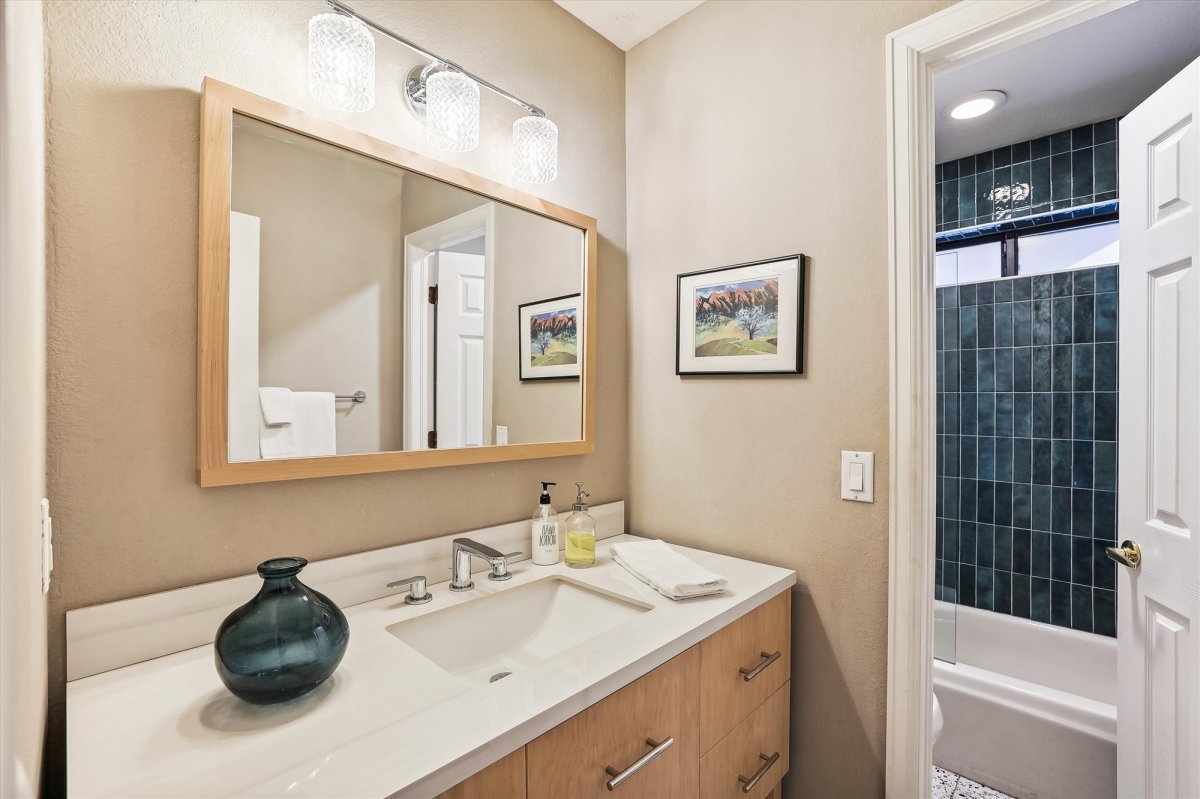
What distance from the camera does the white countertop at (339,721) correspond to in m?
0.64

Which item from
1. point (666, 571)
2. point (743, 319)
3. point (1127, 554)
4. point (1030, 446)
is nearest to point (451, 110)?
point (743, 319)

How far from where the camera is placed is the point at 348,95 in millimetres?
1106

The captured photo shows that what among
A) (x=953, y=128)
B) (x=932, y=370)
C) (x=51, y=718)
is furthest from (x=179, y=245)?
(x=953, y=128)

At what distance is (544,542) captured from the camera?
1.43 m

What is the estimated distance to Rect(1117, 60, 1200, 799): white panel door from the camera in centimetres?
129

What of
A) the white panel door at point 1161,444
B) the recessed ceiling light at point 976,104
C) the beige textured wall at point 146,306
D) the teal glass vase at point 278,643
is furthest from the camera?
the recessed ceiling light at point 976,104

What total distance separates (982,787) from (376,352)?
93.2 inches

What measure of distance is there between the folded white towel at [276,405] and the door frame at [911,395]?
48.5 inches

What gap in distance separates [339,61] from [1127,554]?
2150mm

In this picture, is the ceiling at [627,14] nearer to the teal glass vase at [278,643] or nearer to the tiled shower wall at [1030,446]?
the teal glass vase at [278,643]

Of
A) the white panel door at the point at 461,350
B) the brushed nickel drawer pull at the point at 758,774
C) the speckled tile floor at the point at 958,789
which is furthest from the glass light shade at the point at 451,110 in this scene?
the speckled tile floor at the point at 958,789

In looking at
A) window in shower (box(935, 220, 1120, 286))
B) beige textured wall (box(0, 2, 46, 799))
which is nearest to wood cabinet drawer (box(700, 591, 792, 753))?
beige textured wall (box(0, 2, 46, 799))

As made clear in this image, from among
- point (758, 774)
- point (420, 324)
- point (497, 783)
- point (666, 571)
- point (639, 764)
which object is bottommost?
point (758, 774)

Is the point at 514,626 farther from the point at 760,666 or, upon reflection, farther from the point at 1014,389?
the point at 1014,389
